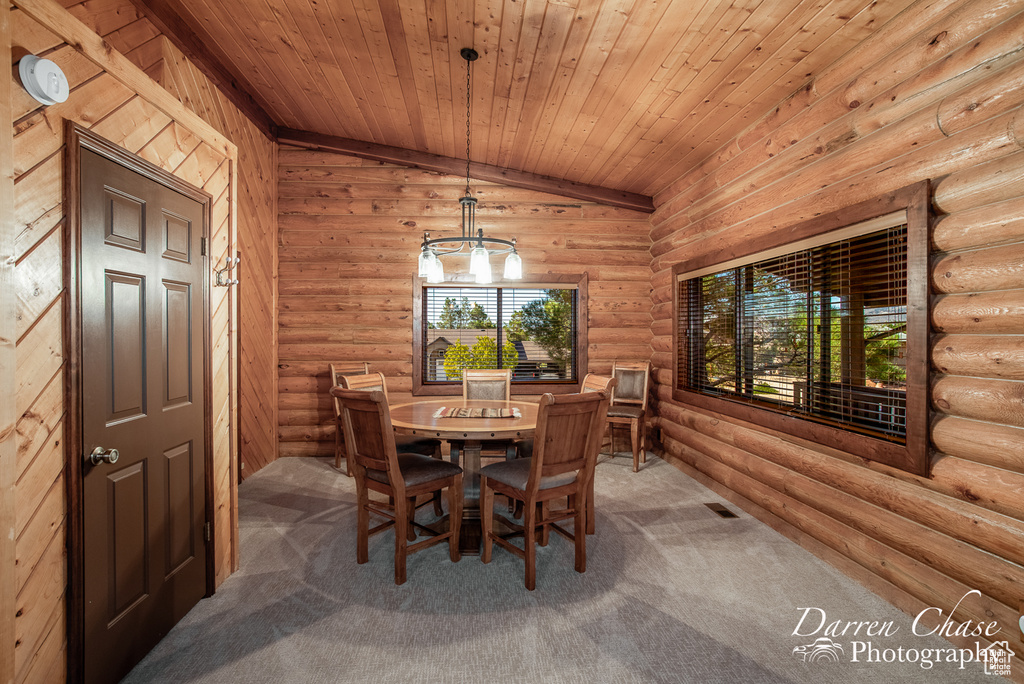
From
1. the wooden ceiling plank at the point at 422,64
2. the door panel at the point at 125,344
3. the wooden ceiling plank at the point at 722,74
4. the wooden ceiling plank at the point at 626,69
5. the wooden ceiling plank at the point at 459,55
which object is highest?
the wooden ceiling plank at the point at 422,64

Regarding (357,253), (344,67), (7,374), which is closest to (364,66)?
(344,67)

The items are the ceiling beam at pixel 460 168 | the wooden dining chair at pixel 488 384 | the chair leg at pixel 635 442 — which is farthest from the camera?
the ceiling beam at pixel 460 168

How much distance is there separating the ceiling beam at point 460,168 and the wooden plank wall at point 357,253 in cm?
11

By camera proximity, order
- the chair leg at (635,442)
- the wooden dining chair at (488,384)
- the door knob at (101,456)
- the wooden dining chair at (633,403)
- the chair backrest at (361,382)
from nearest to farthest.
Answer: the door knob at (101,456)
the chair backrest at (361,382)
the wooden dining chair at (488,384)
the chair leg at (635,442)
the wooden dining chair at (633,403)

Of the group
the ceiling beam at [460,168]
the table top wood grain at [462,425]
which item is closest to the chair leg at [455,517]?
the table top wood grain at [462,425]

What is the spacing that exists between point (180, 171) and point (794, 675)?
3363 mm

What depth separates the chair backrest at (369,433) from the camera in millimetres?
2328

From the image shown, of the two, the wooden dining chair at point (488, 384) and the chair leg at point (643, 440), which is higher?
the wooden dining chair at point (488, 384)

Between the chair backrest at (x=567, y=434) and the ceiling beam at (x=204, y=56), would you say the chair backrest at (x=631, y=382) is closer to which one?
the chair backrest at (x=567, y=434)

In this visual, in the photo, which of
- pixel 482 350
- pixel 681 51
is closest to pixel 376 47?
pixel 681 51

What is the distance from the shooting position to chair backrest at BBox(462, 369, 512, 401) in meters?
4.00

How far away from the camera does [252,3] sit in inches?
109

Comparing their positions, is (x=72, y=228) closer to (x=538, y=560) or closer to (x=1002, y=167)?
(x=538, y=560)

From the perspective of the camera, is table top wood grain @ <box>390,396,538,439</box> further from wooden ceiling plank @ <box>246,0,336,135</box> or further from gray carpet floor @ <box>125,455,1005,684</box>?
wooden ceiling plank @ <box>246,0,336,135</box>
